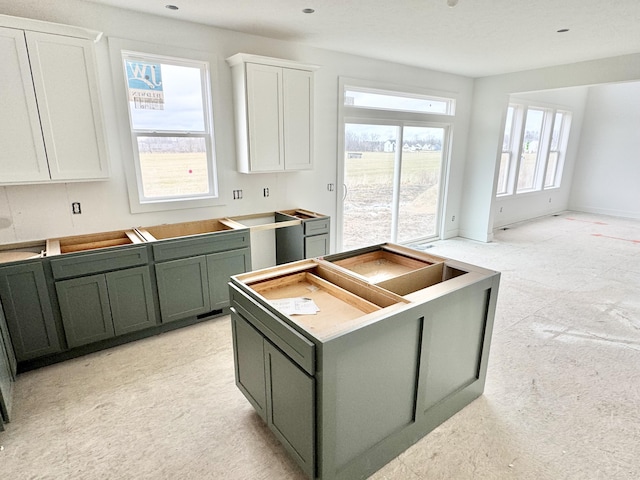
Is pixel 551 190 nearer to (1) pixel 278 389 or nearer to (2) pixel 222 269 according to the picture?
(2) pixel 222 269

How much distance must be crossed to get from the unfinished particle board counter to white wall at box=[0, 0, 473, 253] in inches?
73.5

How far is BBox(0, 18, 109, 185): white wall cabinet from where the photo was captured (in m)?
2.43

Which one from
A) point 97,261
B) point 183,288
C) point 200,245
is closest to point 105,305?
point 97,261

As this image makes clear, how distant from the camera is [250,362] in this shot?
2.04 metres

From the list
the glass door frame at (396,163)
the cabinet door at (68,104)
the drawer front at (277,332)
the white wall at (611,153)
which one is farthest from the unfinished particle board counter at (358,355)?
the white wall at (611,153)

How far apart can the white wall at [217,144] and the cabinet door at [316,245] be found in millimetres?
637

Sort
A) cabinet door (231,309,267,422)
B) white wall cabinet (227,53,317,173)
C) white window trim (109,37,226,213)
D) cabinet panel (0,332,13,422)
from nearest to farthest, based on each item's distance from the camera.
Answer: cabinet door (231,309,267,422) → cabinet panel (0,332,13,422) → white window trim (109,37,226,213) → white wall cabinet (227,53,317,173)

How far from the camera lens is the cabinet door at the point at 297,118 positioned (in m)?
3.65

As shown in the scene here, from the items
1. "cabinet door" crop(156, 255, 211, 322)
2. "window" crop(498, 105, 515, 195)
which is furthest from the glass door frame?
"cabinet door" crop(156, 255, 211, 322)

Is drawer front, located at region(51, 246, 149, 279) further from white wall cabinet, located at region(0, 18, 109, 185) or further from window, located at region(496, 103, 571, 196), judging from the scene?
window, located at region(496, 103, 571, 196)

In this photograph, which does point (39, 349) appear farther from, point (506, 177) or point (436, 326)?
point (506, 177)

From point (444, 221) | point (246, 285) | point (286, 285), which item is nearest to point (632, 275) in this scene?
point (444, 221)

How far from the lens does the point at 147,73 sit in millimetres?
3184

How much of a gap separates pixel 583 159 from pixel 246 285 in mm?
9854
